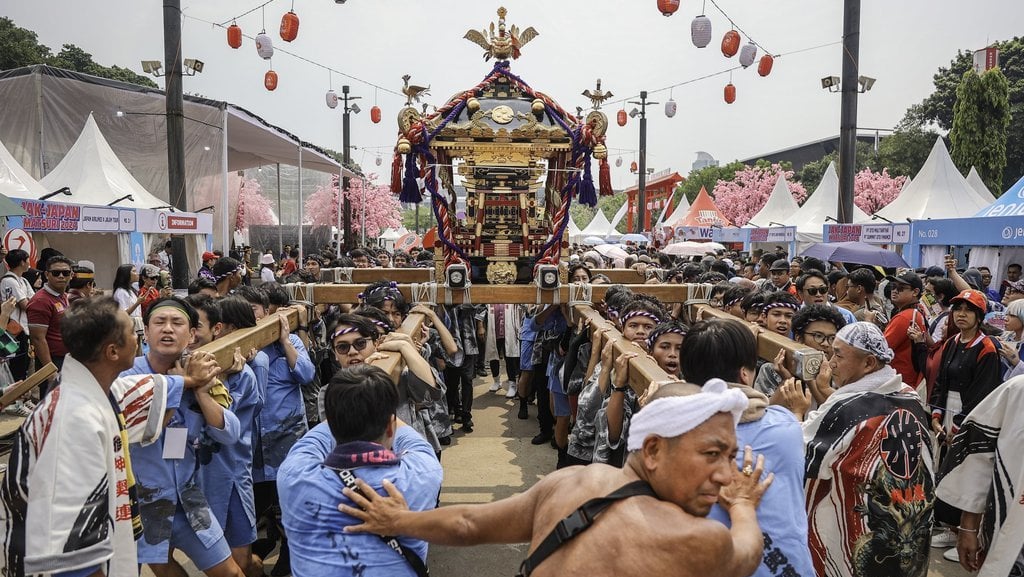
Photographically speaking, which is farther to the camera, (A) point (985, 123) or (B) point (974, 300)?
(A) point (985, 123)

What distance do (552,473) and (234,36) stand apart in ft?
39.2

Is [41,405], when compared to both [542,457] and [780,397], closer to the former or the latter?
[780,397]

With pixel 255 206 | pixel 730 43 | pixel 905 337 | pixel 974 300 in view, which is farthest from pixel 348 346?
pixel 255 206

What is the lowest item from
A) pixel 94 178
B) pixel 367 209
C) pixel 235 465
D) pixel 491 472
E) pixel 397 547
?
pixel 491 472

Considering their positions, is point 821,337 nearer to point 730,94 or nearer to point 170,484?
point 170,484

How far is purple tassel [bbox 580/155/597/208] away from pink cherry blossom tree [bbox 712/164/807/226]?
29.9 meters

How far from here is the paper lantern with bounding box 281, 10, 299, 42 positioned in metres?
10.2

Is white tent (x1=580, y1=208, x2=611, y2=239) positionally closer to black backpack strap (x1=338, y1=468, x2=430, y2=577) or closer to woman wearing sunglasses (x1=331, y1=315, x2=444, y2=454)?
woman wearing sunglasses (x1=331, y1=315, x2=444, y2=454)

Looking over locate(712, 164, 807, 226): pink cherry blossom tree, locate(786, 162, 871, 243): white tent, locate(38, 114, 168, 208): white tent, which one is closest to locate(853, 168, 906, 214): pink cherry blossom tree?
locate(712, 164, 807, 226): pink cherry blossom tree

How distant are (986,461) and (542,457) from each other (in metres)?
3.66

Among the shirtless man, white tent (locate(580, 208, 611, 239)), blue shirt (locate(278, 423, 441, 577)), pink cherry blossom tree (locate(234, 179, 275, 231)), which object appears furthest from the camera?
pink cherry blossom tree (locate(234, 179, 275, 231))

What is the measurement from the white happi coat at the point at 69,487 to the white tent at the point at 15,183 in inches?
361

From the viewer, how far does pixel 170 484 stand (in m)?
2.76

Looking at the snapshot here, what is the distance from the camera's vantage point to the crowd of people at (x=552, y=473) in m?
1.51
